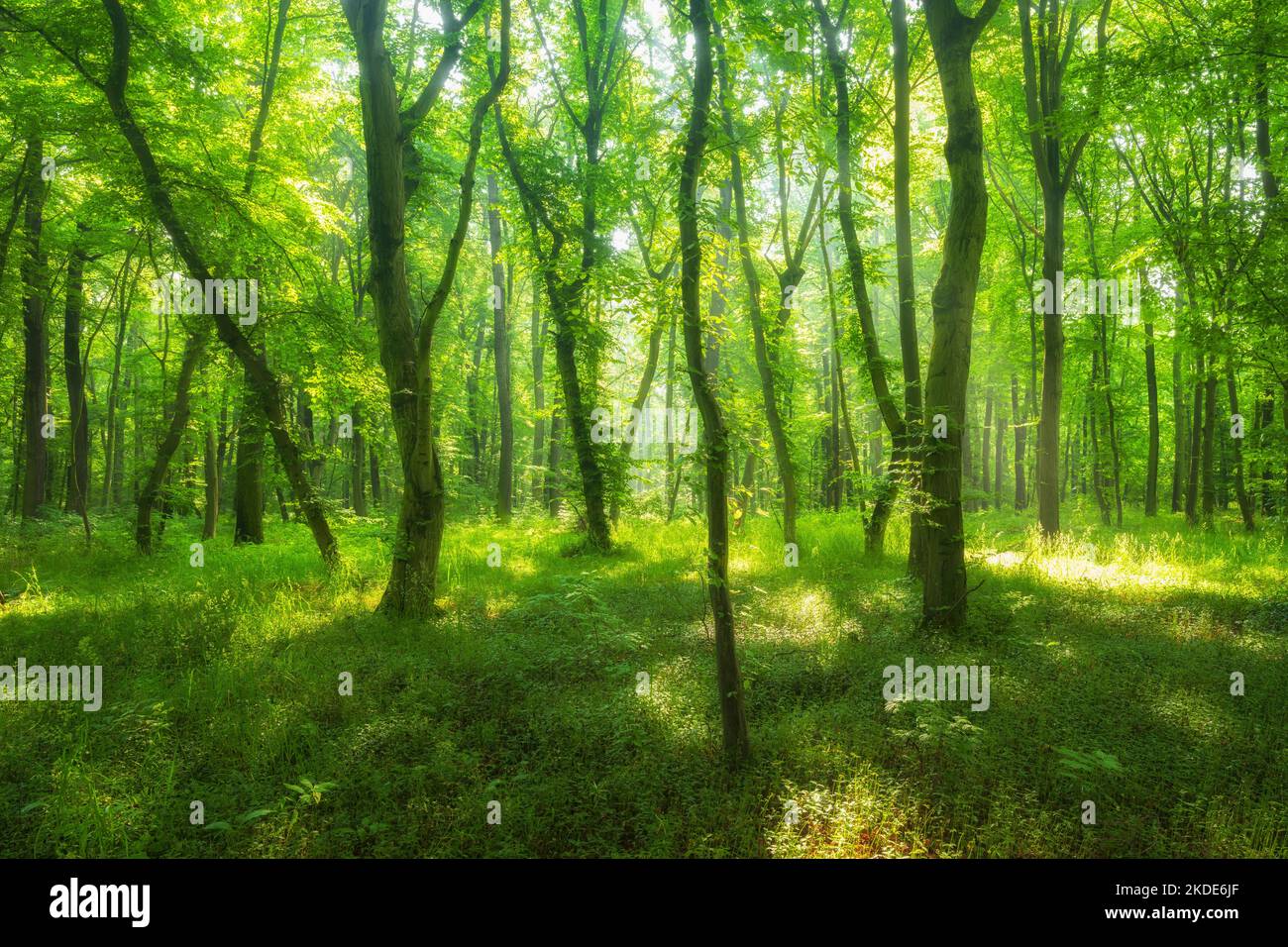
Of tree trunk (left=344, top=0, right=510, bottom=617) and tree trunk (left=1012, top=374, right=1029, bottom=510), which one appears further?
tree trunk (left=1012, top=374, right=1029, bottom=510)

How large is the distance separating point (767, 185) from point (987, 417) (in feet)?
63.6

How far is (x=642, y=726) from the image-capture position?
4.40 meters

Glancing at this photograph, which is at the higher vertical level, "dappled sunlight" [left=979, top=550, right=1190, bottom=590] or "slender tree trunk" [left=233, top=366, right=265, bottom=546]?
"slender tree trunk" [left=233, top=366, right=265, bottom=546]

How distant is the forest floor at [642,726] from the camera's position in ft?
10.8

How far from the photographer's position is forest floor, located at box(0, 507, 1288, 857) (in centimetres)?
328

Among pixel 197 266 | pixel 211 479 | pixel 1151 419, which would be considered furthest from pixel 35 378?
pixel 1151 419

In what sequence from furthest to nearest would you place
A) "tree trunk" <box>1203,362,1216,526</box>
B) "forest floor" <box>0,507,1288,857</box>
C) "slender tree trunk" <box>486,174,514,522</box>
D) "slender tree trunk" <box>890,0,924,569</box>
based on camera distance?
1. "slender tree trunk" <box>486,174,514,522</box>
2. "tree trunk" <box>1203,362,1216,526</box>
3. "slender tree trunk" <box>890,0,924,569</box>
4. "forest floor" <box>0,507,1288,857</box>

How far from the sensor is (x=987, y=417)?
30.8 meters

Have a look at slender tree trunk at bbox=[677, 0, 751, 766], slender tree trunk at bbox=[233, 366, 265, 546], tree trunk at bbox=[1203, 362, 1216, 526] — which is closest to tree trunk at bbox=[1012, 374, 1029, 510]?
tree trunk at bbox=[1203, 362, 1216, 526]

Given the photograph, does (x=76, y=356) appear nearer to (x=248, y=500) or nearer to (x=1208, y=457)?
(x=248, y=500)

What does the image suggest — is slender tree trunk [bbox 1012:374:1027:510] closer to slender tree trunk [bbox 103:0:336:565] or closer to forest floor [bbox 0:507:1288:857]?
forest floor [bbox 0:507:1288:857]

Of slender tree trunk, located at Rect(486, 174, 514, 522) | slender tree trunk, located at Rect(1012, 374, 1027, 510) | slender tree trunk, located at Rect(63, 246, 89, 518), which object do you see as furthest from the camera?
slender tree trunk, located at Rect(1012, 374, 1027, 510)

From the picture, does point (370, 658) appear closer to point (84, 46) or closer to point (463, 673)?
point (463, 673)
